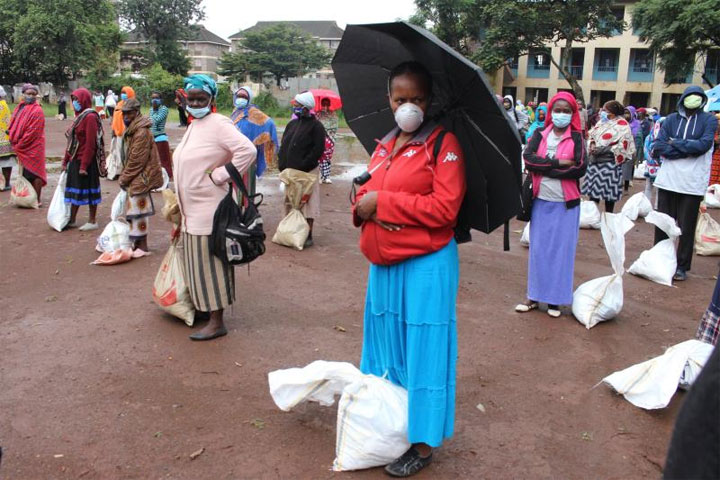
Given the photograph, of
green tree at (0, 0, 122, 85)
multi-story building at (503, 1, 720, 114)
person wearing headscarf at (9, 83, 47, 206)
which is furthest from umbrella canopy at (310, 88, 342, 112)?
green tree at (0, 0, 122, 85)

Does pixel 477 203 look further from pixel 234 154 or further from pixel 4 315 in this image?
pixel 4 315

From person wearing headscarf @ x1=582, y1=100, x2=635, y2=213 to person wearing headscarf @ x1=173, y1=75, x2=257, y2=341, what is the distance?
19.0ft

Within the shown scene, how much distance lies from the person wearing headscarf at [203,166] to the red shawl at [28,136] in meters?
5.61

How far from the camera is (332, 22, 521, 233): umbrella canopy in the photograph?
A: 2668mm

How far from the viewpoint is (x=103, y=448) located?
11.0ft

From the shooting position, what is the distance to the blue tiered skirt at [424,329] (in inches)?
115

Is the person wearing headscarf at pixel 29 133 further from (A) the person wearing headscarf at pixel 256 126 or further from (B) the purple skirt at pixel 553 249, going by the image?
(B) the purple skirt at pixel 553 249

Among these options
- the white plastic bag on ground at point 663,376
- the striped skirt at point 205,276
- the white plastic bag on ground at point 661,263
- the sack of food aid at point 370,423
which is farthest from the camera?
the white plastic bag on ground at point 661,263

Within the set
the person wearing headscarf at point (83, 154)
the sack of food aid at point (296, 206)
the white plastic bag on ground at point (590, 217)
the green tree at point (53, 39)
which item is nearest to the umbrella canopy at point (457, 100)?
the sack of food aid at point (296, 206)

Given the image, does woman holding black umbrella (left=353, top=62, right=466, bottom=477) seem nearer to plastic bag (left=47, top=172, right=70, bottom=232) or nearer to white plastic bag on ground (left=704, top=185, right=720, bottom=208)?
plastic bag (left=47, top=172, right=70, bottom=232)

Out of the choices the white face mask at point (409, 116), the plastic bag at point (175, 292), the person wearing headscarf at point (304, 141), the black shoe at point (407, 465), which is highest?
the white face mask at point (409, 116)

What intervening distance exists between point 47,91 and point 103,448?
47625 millimetres

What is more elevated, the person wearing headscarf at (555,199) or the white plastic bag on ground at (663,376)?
the person wearing headscarf at (555,199)

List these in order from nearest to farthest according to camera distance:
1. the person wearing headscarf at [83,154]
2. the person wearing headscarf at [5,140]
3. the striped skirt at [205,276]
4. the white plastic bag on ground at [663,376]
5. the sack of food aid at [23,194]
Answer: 1. the white plastic bag on ground at [663,376]
2. the striped skirt at [205,276]
3. the person wearing headscarf at [83,154]
4. the sack of food aid at [23,194]
5. the person wearing headscarf at [5,140]
